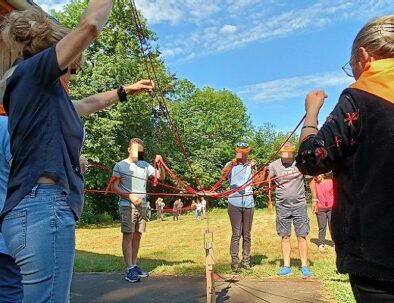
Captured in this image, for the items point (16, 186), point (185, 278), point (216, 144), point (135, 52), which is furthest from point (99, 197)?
point (16, 186)

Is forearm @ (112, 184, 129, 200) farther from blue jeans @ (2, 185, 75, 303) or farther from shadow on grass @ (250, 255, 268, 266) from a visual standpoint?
blue jeans @ (2, 185, 75, 303)

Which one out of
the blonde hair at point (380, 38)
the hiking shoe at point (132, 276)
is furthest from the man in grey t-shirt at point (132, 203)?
the blonde hair at point (380, 38)

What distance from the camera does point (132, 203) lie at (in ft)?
22.4

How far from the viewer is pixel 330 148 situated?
5.71 feet

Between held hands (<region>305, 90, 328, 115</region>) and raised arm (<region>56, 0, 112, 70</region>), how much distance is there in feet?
3.03

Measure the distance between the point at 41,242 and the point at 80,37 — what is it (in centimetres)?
78

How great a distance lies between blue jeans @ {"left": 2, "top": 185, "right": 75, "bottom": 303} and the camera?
1791 mm

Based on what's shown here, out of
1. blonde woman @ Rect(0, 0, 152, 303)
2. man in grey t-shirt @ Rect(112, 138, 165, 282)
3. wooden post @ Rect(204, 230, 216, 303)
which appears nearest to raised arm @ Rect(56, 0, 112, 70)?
blonde woman @ Rect(0, 0, 152, 303)

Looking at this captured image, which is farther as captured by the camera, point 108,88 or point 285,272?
point 108,88

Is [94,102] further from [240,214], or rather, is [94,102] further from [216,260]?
[216,260]

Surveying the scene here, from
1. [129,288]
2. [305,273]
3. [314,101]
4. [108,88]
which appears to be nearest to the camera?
[314,101]

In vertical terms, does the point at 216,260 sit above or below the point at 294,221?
below

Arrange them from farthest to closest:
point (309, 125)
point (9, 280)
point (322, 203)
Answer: point (322, 203)
point (9, 280)
point (309, 125)

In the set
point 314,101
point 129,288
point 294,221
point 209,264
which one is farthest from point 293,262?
point 314,101
